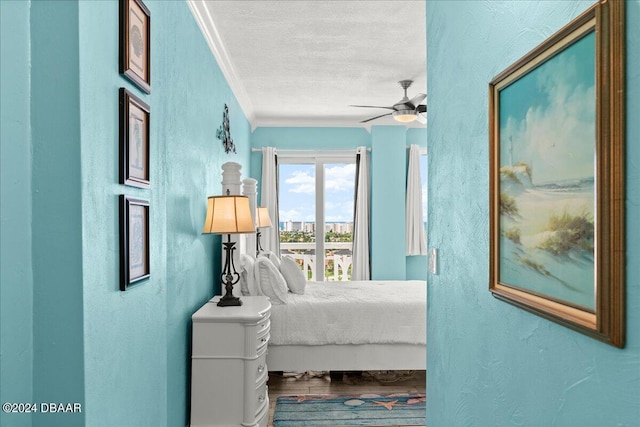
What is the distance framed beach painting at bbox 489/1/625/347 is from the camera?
0.90 metres

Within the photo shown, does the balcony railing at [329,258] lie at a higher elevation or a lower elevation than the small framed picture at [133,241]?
lower

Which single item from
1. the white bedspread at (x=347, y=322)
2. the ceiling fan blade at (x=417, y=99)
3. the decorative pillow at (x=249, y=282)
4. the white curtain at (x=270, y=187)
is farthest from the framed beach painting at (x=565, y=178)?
the white curtain at (x=270, y=187)

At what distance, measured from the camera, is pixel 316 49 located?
4.07m

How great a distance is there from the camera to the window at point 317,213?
7.19m

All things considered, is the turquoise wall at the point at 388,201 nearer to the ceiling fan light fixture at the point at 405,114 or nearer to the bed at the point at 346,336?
the ceiling fan light fixture at the point at 405,114

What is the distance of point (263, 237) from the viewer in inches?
269

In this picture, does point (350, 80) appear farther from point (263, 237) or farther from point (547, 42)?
point (547, 42)

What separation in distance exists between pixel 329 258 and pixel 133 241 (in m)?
5.49

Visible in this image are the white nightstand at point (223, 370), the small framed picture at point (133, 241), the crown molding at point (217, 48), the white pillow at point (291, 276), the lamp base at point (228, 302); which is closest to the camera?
the small framed picture at point (133, 241)

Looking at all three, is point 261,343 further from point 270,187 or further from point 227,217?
point 270,187

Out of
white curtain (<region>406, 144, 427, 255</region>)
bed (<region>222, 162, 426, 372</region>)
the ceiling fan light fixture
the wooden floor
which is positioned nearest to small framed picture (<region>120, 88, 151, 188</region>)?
bed (<region>222, 162, 426, 372</region>)

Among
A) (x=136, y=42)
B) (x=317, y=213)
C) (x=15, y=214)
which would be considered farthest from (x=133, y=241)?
(x=317, y=213)

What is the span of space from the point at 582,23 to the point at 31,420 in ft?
5.39

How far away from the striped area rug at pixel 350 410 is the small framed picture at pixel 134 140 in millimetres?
2105
